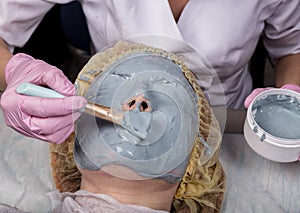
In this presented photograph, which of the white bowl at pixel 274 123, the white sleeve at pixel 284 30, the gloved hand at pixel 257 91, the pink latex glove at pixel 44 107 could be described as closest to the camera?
the pink latex glove at pixel 44 107

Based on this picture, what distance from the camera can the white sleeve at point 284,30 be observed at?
1441 mm

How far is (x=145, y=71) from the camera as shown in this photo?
1179 millimetres

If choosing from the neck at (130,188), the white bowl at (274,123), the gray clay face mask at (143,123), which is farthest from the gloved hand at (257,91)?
the neck at (130,188)

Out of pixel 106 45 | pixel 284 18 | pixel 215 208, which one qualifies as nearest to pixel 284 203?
pixel 215 208

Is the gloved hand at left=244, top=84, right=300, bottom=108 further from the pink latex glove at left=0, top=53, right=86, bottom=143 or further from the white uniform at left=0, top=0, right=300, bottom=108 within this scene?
the pink latex glove at left=0, top=53, right=86, bottom=143

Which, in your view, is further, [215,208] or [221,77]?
[221,77]

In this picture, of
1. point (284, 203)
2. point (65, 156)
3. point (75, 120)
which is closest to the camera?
point (75, 120)

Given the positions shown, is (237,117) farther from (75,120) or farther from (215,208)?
(75,120)

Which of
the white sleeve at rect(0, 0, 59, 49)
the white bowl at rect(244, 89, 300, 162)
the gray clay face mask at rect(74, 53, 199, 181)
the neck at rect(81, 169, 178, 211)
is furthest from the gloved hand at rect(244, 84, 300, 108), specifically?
the white sleeve at rect(0, 0, 59, 49)

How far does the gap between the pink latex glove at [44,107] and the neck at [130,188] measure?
0.11m

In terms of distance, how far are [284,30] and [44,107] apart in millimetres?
721

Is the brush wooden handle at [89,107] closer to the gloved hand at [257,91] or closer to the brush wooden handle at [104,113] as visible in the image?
the brush wooden handle at [104,113]

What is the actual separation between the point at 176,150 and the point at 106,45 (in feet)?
1.37

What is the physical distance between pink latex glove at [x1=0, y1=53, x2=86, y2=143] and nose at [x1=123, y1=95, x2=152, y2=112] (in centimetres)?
9
